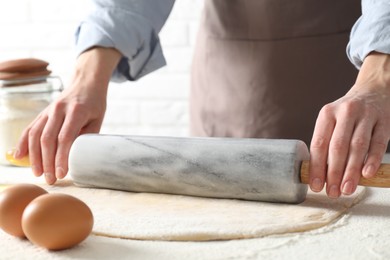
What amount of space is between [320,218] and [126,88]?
1252 millimetres

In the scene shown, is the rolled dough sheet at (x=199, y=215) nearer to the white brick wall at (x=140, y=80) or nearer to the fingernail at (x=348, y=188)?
the fingernail at (x=348, y=188)

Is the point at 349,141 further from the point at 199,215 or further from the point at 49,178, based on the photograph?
the point at 49,178

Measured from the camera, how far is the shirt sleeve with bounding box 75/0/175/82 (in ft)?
3.75

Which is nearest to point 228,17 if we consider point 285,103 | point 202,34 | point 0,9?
point 202,34

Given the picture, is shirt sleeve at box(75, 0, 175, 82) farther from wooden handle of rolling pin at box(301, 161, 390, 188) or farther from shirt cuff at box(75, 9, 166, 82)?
wooden handle of rolling pin at box(301, 161, 390, 188)

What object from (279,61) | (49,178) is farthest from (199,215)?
(279,61)

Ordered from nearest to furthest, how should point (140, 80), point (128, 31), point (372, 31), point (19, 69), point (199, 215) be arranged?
point (199, 215) → point (372, 31) → point (19, 69) → point (128, 31) → point (140, 80)

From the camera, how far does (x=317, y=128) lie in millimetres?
807

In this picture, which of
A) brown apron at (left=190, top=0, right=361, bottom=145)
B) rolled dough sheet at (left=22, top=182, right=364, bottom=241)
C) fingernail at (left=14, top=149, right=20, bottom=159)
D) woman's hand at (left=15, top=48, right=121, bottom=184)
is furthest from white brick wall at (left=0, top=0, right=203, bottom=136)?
rolled dough sheet at (left=22, top=182, right=364, bottom=241)

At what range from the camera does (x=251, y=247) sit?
631 millimetres

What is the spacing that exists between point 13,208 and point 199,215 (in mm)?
204

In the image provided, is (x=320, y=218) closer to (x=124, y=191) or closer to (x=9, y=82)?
(x=124, y=191)

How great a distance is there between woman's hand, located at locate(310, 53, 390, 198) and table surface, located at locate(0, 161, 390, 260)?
0.08 meters

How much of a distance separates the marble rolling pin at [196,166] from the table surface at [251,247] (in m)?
0.10
